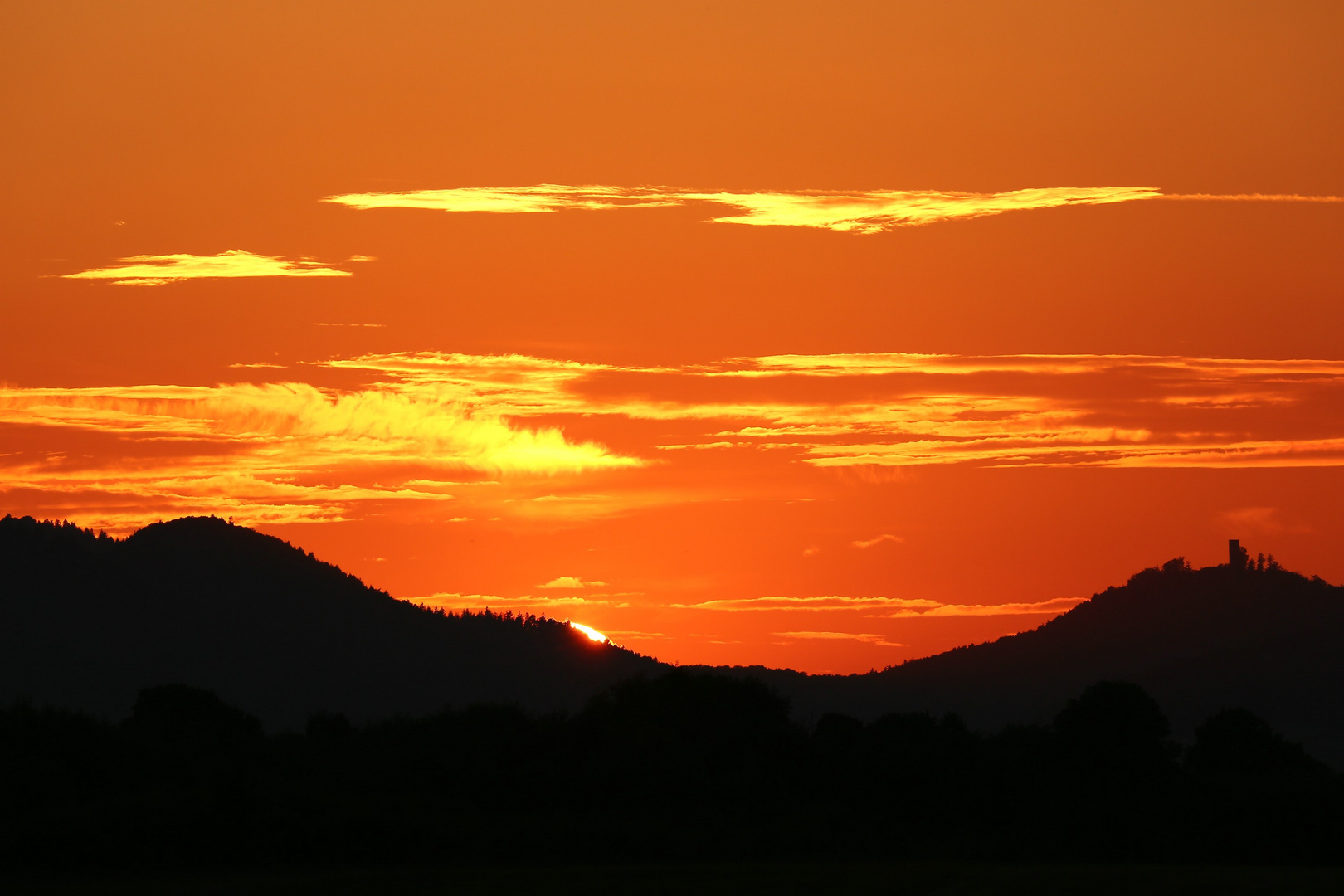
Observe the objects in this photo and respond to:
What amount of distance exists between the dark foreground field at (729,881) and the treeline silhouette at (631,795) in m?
5.52

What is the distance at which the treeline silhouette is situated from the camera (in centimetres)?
6881

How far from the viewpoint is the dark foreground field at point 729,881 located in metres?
55.9

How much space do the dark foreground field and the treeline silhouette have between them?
18.1 ft

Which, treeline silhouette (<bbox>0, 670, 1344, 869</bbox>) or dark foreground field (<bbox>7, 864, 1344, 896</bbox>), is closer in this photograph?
dark foreground field (<bbox>7, 864, 1344, 896</bbox>)

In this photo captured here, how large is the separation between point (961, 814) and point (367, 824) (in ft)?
89.5

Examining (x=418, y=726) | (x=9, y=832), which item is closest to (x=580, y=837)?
(x=9, y=832)

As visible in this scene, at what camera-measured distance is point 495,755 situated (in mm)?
84750

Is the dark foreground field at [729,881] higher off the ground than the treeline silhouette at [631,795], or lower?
lower

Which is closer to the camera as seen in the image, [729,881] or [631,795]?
[729,881]

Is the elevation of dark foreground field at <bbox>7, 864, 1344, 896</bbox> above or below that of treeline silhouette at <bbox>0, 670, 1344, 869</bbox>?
below

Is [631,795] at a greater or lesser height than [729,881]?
greater

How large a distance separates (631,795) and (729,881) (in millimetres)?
21326

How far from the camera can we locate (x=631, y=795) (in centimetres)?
7944

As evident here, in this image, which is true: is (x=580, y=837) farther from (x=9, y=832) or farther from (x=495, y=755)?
(x=9, y=832)
